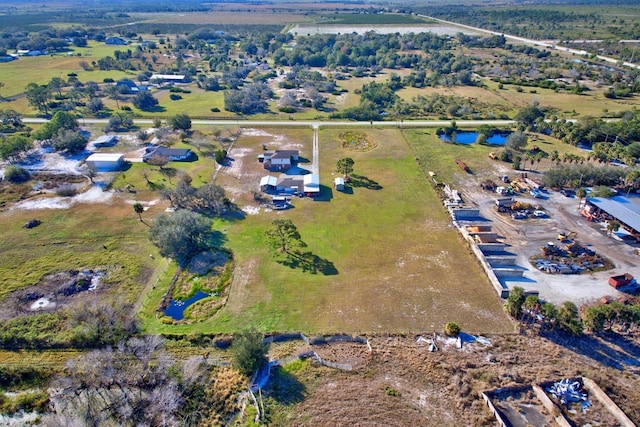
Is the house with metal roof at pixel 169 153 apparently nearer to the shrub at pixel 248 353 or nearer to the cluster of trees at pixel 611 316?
the shrub at pixel 248 353

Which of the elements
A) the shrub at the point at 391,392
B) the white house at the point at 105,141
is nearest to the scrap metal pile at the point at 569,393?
the shrub at the point at 391,392

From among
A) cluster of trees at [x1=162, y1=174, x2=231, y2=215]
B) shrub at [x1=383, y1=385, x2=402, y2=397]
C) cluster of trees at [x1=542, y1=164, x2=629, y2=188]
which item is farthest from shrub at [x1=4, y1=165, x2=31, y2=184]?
cluster of trees at [x1=542, y1=164, x2=629, y2=188]

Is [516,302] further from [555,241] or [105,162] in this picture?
[105,162]

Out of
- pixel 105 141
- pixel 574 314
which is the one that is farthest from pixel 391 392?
pixel 105 141

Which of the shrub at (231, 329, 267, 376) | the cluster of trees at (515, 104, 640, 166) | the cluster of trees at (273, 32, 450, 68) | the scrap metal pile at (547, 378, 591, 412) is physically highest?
the cluster of trees at (273, 32, 450, 68)

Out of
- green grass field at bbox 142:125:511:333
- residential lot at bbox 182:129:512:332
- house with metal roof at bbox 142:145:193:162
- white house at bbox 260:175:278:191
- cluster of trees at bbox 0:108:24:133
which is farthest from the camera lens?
cluster of trees at bbox 0:108:24:133

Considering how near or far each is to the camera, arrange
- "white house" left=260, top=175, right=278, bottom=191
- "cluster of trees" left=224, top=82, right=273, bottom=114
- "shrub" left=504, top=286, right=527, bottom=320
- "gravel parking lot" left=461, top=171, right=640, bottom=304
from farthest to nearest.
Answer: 1. "cluster of trees" left=224, top=82, right=273, bottom=114
2. "white house" left=260, top=175, right=278, bottom=191
3. "gravel parking lot" left=461, top=171, right=640, bottom=304
4. "shrub" left=504, top=286, right=527, bottom=320

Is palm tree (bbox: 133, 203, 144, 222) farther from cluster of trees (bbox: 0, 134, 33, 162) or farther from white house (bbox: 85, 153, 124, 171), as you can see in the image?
cluster of trees (bbox: 0, 134, 33, 162)
